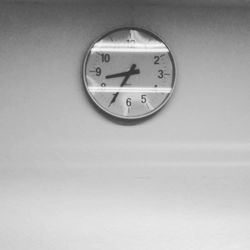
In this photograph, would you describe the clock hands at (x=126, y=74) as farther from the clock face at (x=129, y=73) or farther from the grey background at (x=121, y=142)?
the grey background at (x=121, y=142)

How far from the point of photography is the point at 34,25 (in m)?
2.90

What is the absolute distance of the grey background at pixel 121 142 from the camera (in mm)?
2666

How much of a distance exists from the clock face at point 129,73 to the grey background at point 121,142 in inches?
3.0

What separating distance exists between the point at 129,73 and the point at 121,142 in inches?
18.6

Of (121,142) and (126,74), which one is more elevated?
(126,74)

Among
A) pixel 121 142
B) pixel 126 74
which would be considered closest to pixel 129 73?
pixel 126 74

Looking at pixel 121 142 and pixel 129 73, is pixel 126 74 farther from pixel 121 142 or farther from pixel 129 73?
pixel 121 142

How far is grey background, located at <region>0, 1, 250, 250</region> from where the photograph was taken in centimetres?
267

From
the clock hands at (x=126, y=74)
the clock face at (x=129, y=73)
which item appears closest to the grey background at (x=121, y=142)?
the clock face at (x=129, y=73)

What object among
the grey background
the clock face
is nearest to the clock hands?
the clock face

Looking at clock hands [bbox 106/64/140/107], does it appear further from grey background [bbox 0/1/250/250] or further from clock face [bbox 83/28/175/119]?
grey background [bbox 0/1/250/250]

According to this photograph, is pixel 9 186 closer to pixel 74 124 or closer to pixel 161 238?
pixel 74 124

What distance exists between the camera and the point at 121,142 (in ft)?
9.12

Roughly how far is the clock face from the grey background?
77 millimetres
